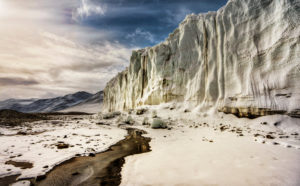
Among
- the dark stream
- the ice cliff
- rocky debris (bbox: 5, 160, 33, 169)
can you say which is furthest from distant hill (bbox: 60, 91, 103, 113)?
the dark stream

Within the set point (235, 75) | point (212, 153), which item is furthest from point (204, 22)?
point (212, 153)

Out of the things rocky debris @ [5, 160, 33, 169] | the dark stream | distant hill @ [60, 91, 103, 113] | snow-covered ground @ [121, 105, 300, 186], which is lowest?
the dark stream

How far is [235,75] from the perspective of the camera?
36.9 ft

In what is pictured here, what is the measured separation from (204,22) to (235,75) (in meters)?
7.57

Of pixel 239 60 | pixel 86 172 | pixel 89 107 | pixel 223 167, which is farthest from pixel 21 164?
pixel 89 107

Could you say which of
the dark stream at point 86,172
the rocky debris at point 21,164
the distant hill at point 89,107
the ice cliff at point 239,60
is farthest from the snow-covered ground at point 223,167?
the distant hill at point 89,107

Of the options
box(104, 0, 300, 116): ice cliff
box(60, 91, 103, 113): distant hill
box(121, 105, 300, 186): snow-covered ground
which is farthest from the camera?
box(60, 91, 103, 113): distant hill

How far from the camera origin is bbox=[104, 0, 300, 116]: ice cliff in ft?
28.2

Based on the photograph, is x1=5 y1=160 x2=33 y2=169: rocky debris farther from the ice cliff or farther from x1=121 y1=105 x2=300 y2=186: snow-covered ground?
the ice cliff

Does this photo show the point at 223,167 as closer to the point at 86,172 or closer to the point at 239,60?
the point at 86,172

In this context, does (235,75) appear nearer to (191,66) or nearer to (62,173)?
(191,66)

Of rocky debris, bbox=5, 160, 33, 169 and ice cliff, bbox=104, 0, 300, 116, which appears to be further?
ice cliff, bbox=104, 0, 300, 116

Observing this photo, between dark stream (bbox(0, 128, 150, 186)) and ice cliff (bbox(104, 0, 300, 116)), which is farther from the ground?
ice cliff (bbox(104, 0, 300, 116))

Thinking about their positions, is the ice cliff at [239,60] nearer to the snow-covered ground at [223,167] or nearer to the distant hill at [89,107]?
the snow-covered ground at [223,167]
